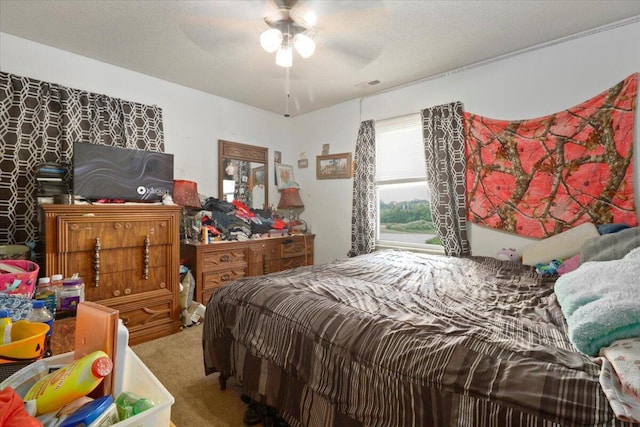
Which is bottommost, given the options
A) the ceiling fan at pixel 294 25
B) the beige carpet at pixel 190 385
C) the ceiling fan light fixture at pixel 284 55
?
the beige carpet at pixel 190 385

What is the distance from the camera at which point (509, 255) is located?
2.58 m

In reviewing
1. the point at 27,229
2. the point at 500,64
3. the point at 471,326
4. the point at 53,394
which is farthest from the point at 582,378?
the point at 27,229

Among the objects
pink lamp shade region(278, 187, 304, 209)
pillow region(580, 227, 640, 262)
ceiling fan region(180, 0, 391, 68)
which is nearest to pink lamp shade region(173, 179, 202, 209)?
pink lamp shade region(278, 187, 304, 209)

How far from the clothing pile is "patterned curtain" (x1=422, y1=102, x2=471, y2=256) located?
190 centimetres

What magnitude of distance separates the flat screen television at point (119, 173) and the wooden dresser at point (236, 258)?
2.25ft

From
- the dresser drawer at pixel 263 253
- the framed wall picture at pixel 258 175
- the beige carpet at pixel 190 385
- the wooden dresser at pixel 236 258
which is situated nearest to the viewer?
the beige carpet at pixel 190 385

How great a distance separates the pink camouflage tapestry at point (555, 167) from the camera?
2242mm

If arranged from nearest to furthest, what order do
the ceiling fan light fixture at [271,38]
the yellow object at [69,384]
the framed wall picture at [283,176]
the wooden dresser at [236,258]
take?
the yellow object at [69,384] < the ceiling fan light fixture at [271,38] < the wooden dresser at [236,258] < the framed wall picture at [283,176]

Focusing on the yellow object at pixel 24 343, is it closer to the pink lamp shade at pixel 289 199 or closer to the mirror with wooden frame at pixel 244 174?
the mirror with wooden frame at pixel 244 174

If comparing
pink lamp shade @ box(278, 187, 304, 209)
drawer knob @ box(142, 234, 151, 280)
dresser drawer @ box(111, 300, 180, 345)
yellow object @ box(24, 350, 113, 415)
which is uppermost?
pink lamp shade @ box(278, 187, 304, 209)

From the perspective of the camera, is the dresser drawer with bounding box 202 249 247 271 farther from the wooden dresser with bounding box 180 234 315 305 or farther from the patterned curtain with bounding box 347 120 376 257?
the patterned curtain with bounding box 347 120 376 257

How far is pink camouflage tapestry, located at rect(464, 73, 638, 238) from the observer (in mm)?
2242

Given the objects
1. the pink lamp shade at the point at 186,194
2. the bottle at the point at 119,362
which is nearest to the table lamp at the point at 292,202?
the pink lamp shade at the point at 186,194

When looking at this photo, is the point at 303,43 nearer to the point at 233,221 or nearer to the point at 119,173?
the point at 119,173
